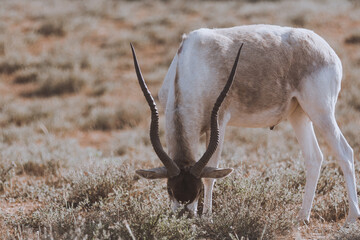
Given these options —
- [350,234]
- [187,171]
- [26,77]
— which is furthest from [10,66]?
[350,234]

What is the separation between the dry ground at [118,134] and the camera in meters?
4.80

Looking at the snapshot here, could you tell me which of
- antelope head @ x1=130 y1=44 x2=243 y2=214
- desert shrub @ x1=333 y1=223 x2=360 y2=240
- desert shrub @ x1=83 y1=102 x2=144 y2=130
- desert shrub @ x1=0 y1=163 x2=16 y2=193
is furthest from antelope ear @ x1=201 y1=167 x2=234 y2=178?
desert shrub @ x1=83 y1=102 x2=144 y2=130

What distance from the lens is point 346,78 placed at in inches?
526

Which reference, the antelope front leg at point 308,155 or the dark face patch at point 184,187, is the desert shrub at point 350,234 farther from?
the dark face patch at point 184,187

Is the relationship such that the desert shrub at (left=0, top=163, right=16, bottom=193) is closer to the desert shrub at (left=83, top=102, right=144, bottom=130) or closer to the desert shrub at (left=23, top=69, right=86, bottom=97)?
the desert shrub at (left=83, top=102, right=144, bottom=130)

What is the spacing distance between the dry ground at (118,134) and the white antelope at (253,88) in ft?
1.73

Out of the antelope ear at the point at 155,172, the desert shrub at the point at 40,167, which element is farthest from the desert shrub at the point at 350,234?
the desert shrub at the point at 40,167

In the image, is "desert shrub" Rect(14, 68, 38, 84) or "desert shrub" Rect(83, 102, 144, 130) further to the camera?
"desert shrub" Rect(14, 68, 38, 84)

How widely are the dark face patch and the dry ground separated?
25cm

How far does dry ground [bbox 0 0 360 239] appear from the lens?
4.80 metres

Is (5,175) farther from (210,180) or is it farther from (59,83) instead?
(59,83)

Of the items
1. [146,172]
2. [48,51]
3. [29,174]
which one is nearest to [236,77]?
[146,172]

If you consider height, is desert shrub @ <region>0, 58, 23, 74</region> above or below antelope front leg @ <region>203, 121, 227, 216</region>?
below

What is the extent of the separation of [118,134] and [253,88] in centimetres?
597
